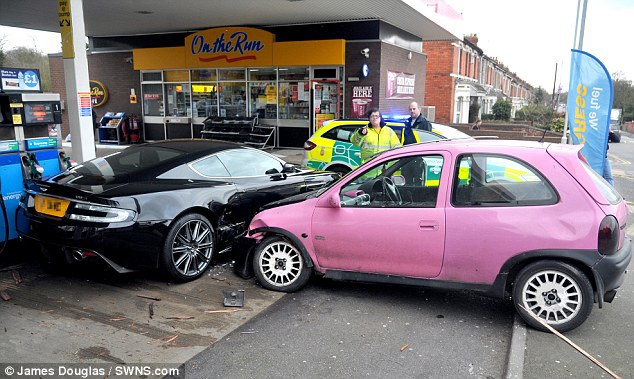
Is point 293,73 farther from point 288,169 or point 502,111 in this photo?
point 502,111

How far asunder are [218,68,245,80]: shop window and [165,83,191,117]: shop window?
1526 millimetres

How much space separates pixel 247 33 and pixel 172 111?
15.0ft

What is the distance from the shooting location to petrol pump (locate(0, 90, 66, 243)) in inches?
221

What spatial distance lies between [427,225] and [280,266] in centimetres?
157

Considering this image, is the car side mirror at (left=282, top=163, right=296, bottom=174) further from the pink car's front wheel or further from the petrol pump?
the petrol pump

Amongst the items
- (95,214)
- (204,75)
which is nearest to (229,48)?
(204,75)

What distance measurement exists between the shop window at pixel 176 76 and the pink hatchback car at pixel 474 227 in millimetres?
13908

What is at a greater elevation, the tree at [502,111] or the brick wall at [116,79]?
the brick wall at [116,79]

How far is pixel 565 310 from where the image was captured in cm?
386

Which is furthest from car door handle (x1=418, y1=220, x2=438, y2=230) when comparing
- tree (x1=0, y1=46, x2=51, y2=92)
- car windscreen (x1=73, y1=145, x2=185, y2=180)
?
tree (x1=0, y1=46, x2=51, y2=92)

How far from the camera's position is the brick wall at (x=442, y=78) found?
2584 cm

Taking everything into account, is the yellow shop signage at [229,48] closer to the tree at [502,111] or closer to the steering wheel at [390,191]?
the steering wheel at [390,191]

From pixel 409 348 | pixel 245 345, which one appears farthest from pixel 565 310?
pixel 245 345

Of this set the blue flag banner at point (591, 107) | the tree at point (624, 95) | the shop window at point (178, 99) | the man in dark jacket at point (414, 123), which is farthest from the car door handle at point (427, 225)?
the tree at point (624, 95)
